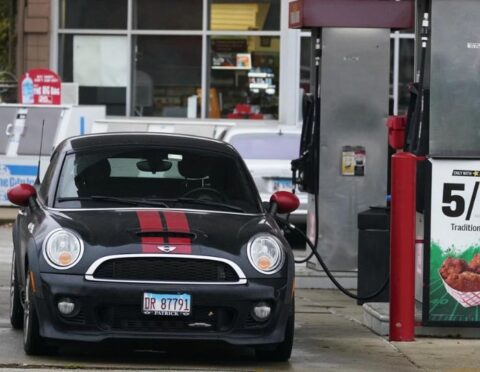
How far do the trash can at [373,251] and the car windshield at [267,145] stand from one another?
16.2 ft

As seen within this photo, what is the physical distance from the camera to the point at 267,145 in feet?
55.5

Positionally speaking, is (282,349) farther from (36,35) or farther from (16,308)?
(36,35)

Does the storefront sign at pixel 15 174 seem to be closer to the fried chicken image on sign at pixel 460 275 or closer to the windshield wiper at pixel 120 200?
the windshield wiper at pixel 120 200

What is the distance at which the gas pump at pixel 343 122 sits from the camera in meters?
13.1

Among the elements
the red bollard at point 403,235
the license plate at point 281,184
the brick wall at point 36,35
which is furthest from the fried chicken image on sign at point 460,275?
the brick wall at point 36,35

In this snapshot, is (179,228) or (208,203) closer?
(179,228)

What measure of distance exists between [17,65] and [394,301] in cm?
1826

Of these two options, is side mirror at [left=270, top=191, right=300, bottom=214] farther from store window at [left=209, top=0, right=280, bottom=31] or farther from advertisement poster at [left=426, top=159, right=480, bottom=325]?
store window at [left=209, top=0, right=280, bottom=31]

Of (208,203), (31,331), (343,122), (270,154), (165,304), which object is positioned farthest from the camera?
(270,154)

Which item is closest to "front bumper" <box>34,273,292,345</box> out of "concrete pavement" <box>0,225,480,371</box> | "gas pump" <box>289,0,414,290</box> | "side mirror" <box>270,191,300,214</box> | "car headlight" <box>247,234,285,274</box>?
"car headlight" <box>247,234,285,274</box>

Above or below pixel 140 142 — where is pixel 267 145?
below

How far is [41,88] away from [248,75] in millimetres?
5172

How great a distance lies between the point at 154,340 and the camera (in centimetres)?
823

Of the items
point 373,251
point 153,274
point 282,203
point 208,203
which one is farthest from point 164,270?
point 373,251
